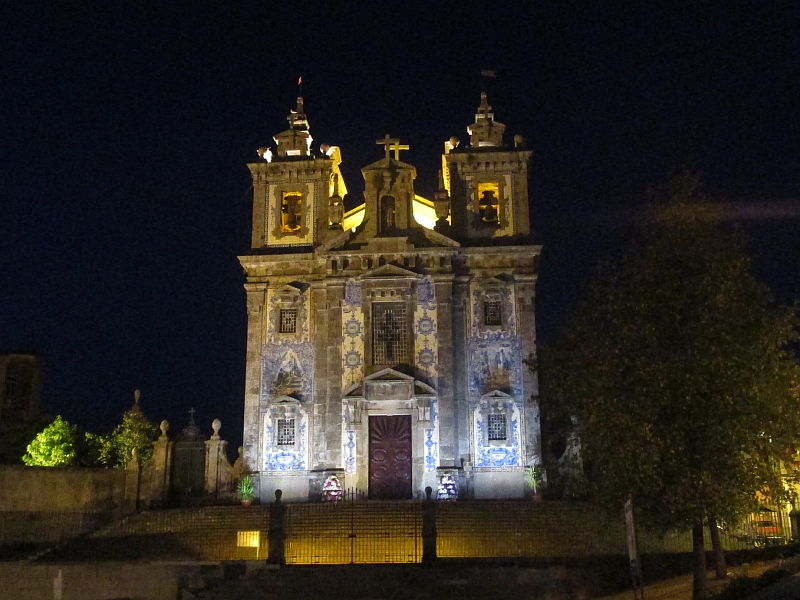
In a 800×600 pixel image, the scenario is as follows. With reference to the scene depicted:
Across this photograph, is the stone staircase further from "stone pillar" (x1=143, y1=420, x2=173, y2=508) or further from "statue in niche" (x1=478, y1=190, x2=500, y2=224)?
"statue in niche" (x1=478, y1=190, x2=500, y2=224)

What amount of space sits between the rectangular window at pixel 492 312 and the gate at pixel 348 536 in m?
9.10

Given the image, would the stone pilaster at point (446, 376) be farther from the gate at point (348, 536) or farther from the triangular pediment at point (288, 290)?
the gate at point (348, 536)

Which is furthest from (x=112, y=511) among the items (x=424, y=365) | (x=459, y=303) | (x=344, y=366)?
(x=459, y=303)

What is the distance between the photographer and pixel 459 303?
30.8 metres

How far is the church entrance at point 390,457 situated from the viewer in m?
29.0

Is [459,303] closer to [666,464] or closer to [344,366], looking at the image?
[344,366]

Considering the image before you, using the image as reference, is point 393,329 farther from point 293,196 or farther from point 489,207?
point 293,196

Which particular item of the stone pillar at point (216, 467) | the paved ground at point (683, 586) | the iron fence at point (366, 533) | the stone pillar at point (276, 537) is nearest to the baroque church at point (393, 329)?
the stone pillar at point (216, 467)

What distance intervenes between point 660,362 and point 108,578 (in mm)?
12571

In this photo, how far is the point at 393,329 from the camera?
3067 centimetres

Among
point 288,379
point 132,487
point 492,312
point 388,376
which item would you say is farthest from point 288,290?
point 132,487

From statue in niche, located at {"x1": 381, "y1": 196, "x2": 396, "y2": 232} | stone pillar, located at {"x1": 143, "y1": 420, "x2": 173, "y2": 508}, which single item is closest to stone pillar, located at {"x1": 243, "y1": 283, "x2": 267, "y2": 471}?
stone pillar, located at {"x1": 143, "y1": 420, "x2": 173, "y2": 508}

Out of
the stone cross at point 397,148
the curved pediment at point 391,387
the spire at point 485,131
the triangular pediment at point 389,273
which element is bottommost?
the curved pediment at point 391,387

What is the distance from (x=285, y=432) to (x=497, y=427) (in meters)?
7.13
